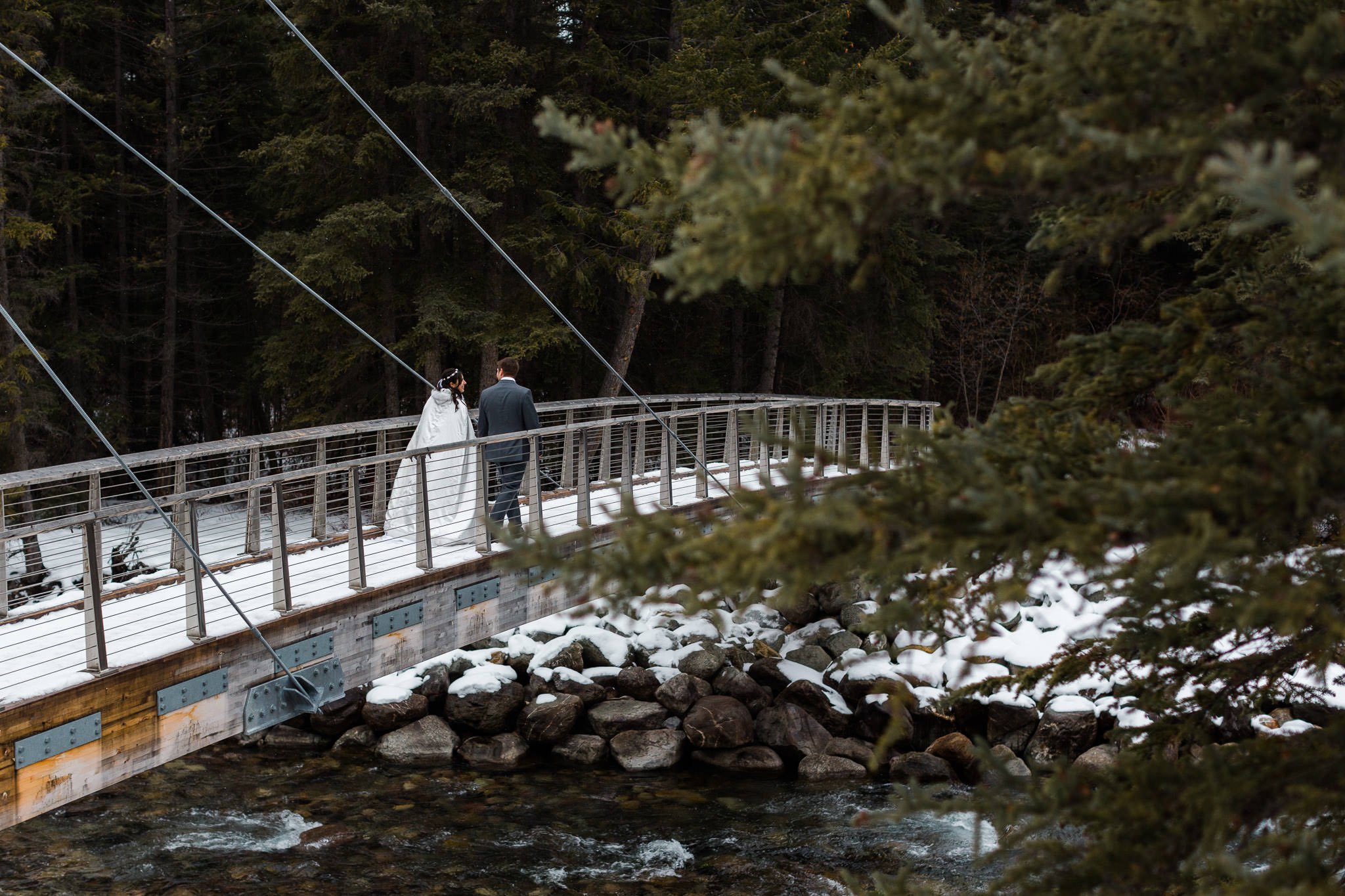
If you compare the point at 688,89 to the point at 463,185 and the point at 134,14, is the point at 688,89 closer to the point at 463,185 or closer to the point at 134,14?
the point at 463,185

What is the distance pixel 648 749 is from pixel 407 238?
10474 millimetres

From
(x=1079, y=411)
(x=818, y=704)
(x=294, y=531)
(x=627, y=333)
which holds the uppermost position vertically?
(x=1079, y=411)

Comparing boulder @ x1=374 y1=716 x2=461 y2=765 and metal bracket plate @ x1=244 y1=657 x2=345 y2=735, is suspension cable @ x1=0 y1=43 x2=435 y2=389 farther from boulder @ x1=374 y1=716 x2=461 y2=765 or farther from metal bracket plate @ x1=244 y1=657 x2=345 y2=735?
boulder @ x1=374 y1=716 x2=461 y2=765

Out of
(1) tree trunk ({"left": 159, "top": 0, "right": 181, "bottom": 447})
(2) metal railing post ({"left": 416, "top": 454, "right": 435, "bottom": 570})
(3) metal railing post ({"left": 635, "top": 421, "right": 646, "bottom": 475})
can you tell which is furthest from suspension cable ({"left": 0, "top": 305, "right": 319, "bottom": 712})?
(1) tree trunk ({"left": 159, "top": 0, "right": 181, "bottom": 447})

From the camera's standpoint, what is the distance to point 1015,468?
3811 millimetres

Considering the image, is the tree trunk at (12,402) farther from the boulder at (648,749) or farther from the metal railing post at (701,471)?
the metal railing post at (701,471)

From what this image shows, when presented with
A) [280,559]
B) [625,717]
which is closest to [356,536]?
[280,559]

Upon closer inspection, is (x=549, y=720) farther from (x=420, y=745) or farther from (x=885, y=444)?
(x=885, y=444)

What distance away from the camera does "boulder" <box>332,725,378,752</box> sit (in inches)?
515

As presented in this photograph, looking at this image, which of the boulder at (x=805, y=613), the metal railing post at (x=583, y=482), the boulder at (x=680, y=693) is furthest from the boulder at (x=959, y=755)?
the metal railing post at (x=583, y=482)

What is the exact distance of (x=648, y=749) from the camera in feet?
42.4

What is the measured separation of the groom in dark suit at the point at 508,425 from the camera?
10805 millimetres

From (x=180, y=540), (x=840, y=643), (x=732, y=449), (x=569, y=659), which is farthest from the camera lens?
(x=840, y=643)

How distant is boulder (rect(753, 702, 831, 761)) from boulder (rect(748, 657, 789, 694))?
1076mm
